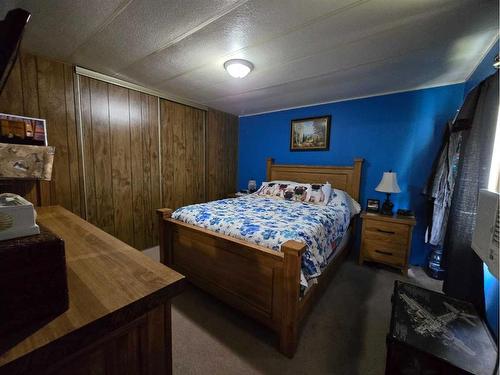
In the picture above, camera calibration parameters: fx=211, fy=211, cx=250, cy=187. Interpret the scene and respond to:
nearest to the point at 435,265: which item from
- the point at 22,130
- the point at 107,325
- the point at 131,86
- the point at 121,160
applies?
the point at 107,325

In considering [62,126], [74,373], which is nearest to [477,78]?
[74,373]

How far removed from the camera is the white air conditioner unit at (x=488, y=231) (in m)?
0.86

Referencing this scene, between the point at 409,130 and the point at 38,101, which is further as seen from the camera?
the point at 409,130

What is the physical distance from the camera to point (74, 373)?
497mm

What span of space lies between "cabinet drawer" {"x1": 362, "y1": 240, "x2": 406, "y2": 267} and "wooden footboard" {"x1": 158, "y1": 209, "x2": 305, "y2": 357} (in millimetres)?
1628

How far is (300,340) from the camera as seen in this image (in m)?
1.56

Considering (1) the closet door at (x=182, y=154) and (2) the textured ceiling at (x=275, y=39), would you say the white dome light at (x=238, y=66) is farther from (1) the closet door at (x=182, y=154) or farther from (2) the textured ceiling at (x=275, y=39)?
(1) the closet door at (x=182, y=154)

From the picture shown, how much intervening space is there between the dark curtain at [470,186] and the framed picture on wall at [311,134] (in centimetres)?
171

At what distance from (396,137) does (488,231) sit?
7.16ft

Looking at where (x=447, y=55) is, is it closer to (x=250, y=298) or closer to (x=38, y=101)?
(x=250, y=298)

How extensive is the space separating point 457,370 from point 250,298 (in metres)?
1.14

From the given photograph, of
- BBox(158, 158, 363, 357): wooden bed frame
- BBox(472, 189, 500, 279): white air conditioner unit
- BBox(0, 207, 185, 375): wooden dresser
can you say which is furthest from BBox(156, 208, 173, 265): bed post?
BBox(472, 189, 500, 279): white air conditioner unit

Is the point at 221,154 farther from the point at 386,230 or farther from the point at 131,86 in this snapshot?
the point at 386,230

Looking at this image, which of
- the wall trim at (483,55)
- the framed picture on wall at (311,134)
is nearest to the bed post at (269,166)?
the framed picture on wall at (311,134)
